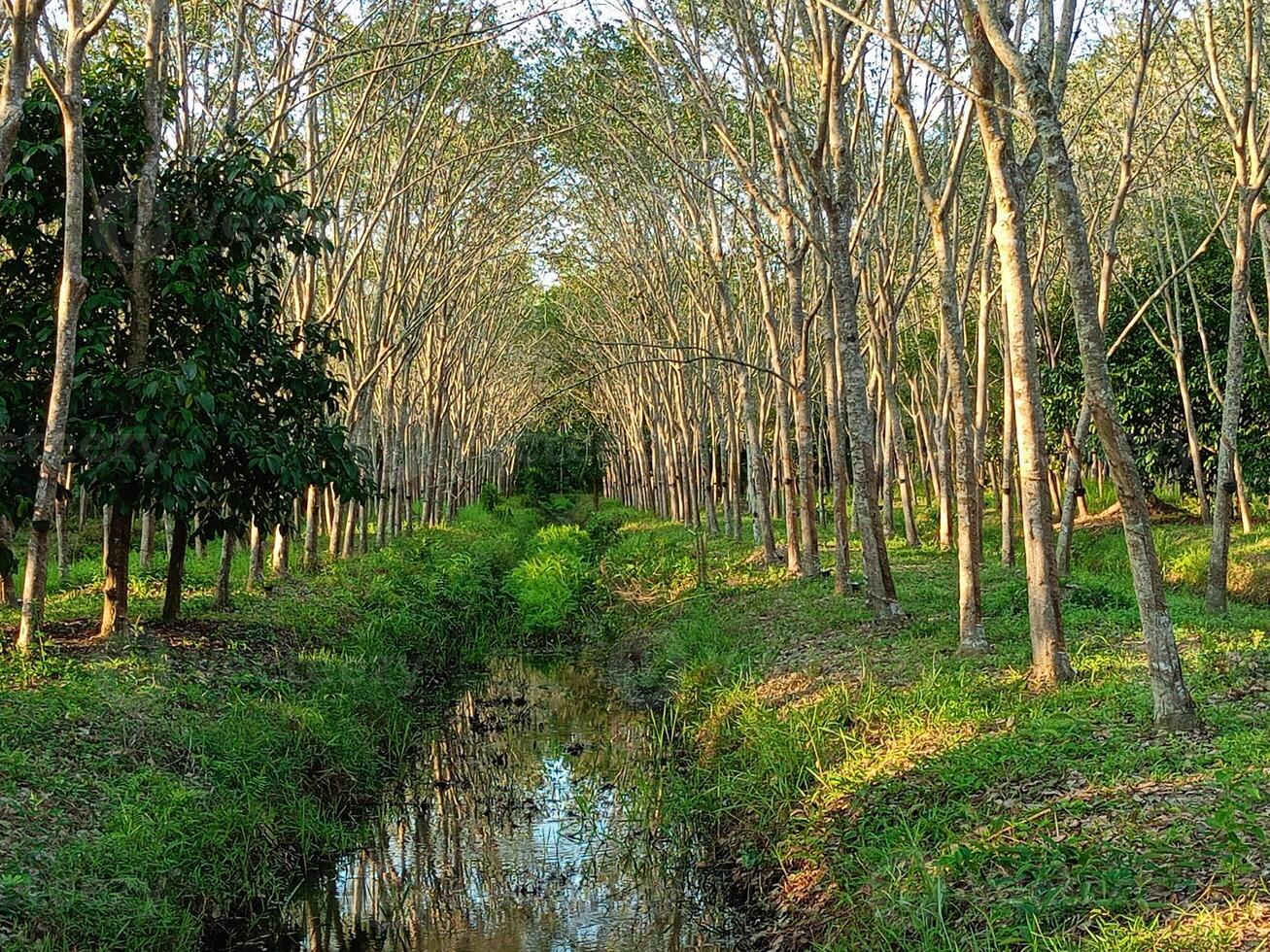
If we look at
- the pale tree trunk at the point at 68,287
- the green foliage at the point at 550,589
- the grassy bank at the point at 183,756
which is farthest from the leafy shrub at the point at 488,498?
the pale tree trunk at the point at 68,287

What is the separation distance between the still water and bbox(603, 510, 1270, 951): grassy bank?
0.53 meters

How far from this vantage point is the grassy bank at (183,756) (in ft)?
19.2

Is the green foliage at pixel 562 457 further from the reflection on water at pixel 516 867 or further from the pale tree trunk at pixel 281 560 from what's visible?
the reflection on water at pixel 516 867

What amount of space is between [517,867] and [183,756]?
244cm

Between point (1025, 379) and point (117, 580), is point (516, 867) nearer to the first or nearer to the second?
point (117, 580)

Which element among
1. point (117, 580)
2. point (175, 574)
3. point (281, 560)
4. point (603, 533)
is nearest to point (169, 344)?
point (117, 580)

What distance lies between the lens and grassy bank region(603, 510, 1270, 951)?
4.86 metres

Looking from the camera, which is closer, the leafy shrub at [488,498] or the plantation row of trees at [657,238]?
the plantation row of trees at [657,238]

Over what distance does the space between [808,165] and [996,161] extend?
139 inches

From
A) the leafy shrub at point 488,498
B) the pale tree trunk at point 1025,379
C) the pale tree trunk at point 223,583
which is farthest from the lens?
the leafy shrub at point 488,498

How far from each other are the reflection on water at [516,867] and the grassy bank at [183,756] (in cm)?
44

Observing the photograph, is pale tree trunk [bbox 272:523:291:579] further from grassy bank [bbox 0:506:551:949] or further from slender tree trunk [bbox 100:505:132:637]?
slender tree trunk [bbox 100:505:132:637]

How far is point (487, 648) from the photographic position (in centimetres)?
1736

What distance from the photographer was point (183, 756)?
25.0 ft
